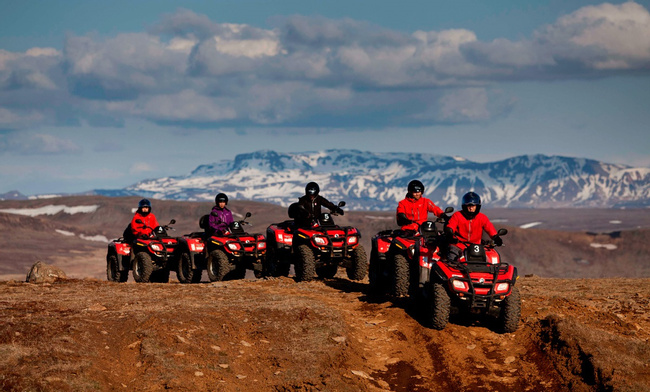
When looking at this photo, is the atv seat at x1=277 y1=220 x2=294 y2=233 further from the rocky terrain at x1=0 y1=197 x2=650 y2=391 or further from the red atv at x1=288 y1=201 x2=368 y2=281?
the rocky terrain at x1=0 y1=197 x2=650 y2=391

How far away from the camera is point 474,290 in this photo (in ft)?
48.1

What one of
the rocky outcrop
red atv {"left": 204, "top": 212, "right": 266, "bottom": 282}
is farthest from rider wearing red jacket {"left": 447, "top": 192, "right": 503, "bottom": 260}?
the rocky outcrop

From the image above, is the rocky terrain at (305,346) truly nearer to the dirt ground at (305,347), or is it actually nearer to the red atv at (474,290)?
the dirt ground at (305,347)

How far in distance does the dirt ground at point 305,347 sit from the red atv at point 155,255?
24.2ft

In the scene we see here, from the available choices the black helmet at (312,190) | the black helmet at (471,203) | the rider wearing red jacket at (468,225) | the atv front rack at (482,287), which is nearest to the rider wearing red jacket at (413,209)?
the rider wearing red jacket at (468,225)

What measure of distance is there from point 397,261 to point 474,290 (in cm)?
410

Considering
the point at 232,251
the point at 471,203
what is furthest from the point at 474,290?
the point at 232,251

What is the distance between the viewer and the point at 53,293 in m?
19.6

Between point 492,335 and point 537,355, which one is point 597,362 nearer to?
point 537,355

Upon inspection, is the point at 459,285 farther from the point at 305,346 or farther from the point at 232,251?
the point at 232,251

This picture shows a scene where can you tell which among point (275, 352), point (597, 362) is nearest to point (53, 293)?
point (275, 352)

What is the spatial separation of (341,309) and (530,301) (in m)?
4.24

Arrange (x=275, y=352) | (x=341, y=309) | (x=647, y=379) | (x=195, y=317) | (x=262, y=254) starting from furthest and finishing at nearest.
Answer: (x=262, y=254) < (x=341, y=309) < (x=195, y=317) < (x=275, y=352) < (x=647, y=379)

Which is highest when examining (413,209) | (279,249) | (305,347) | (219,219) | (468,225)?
(413,209)
